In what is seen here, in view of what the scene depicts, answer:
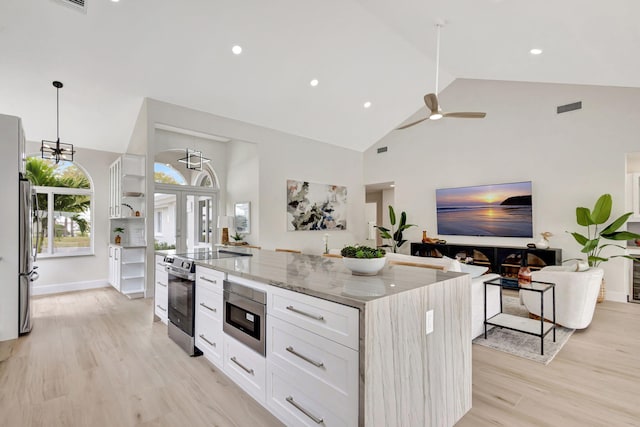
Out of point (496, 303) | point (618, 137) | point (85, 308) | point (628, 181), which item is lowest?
point (85, 308)

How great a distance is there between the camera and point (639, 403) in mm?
2246

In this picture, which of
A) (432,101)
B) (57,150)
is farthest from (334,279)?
(57,150)

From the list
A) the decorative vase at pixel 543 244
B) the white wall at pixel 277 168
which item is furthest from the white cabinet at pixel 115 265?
the decorative vase at pixel 543 244

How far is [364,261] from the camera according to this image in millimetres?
1992

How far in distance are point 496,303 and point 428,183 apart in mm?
4051

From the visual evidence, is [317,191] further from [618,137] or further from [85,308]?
[618,137]

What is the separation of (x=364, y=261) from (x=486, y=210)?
17.9ft

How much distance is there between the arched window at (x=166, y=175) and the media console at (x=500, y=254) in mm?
5500

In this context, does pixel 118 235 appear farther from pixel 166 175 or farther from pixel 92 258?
pixel 166 175

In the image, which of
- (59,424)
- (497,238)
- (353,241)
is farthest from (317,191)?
(59,424)

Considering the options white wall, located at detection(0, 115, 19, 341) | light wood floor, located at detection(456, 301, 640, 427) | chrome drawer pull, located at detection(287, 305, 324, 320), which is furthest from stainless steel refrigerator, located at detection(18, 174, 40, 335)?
light wood floor, located at detection(456, 301, 640, 427)

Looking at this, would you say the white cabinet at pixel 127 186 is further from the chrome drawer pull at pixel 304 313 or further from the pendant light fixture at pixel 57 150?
the chrome drawer pull at pixel 304 313

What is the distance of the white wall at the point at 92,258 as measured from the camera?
582 cm

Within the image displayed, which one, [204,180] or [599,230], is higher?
[204,180]
